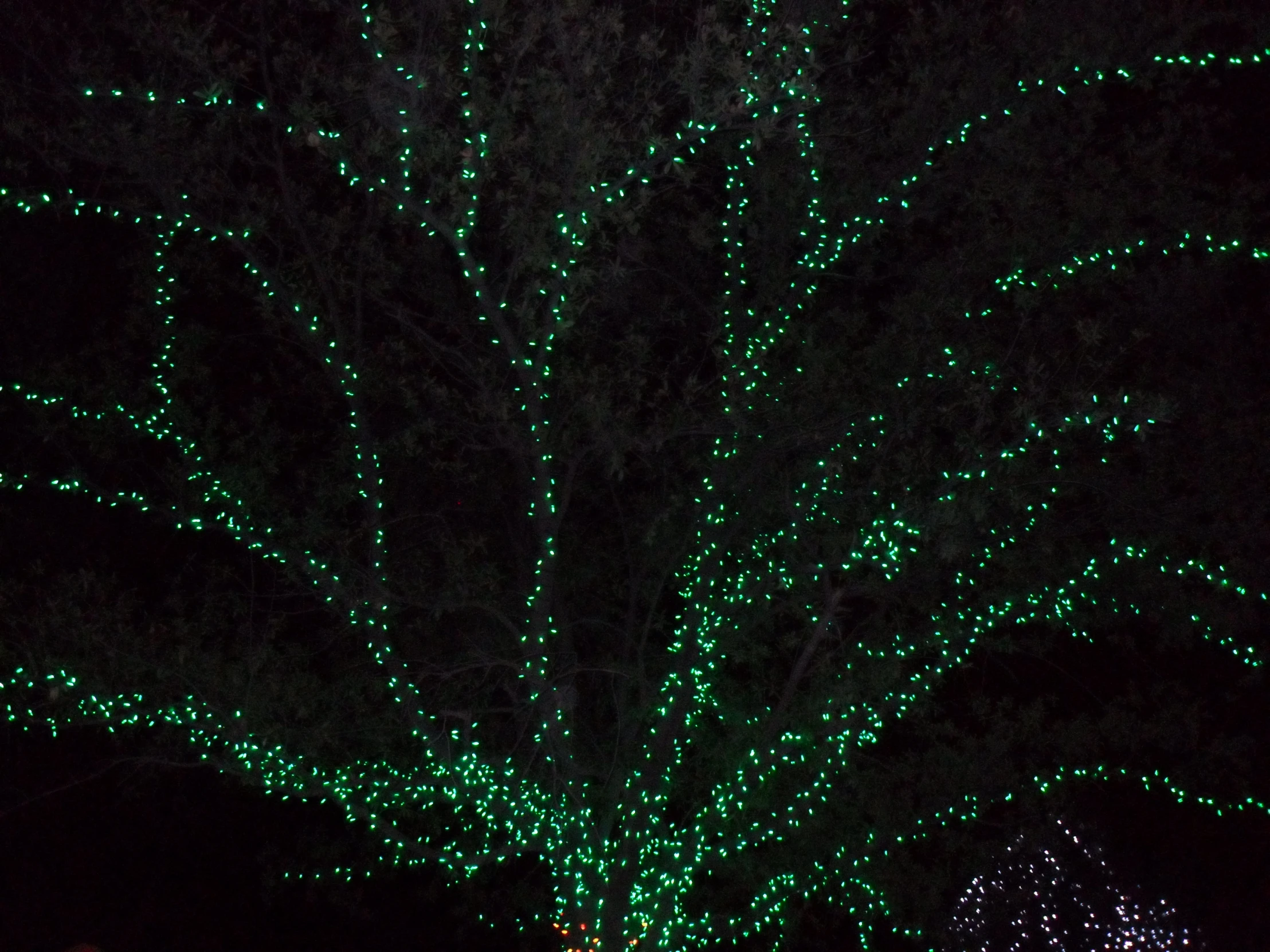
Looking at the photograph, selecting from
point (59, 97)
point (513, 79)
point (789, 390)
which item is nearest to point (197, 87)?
point (59, 97)

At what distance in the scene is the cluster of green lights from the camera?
6430 mm

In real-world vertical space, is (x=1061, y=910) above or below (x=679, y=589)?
below

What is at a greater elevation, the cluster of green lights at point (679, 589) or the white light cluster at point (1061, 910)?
the cluster of green lights at point (679, 589)

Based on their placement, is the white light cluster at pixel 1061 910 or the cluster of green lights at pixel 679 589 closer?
the cluster of green lights at pixel 679 589

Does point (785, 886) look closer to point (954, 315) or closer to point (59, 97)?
point (954, 315)

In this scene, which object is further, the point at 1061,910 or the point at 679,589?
the point at 1061,910

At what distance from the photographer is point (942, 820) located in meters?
7.93

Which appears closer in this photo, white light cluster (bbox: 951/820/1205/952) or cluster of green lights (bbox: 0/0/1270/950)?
cluster of green lights (bbox: 0/0/1270/950)

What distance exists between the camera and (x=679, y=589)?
316 inches

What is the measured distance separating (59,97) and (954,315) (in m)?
4.55

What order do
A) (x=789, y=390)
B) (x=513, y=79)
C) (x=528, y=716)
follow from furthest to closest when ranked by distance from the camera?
1. (x=789, y=390)
2. (x=528, y=716)
3. (x=513, y=79)

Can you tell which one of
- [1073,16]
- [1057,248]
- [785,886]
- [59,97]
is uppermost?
[1073,16]

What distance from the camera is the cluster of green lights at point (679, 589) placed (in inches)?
253

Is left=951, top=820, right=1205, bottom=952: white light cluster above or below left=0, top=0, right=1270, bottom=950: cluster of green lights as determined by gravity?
below
